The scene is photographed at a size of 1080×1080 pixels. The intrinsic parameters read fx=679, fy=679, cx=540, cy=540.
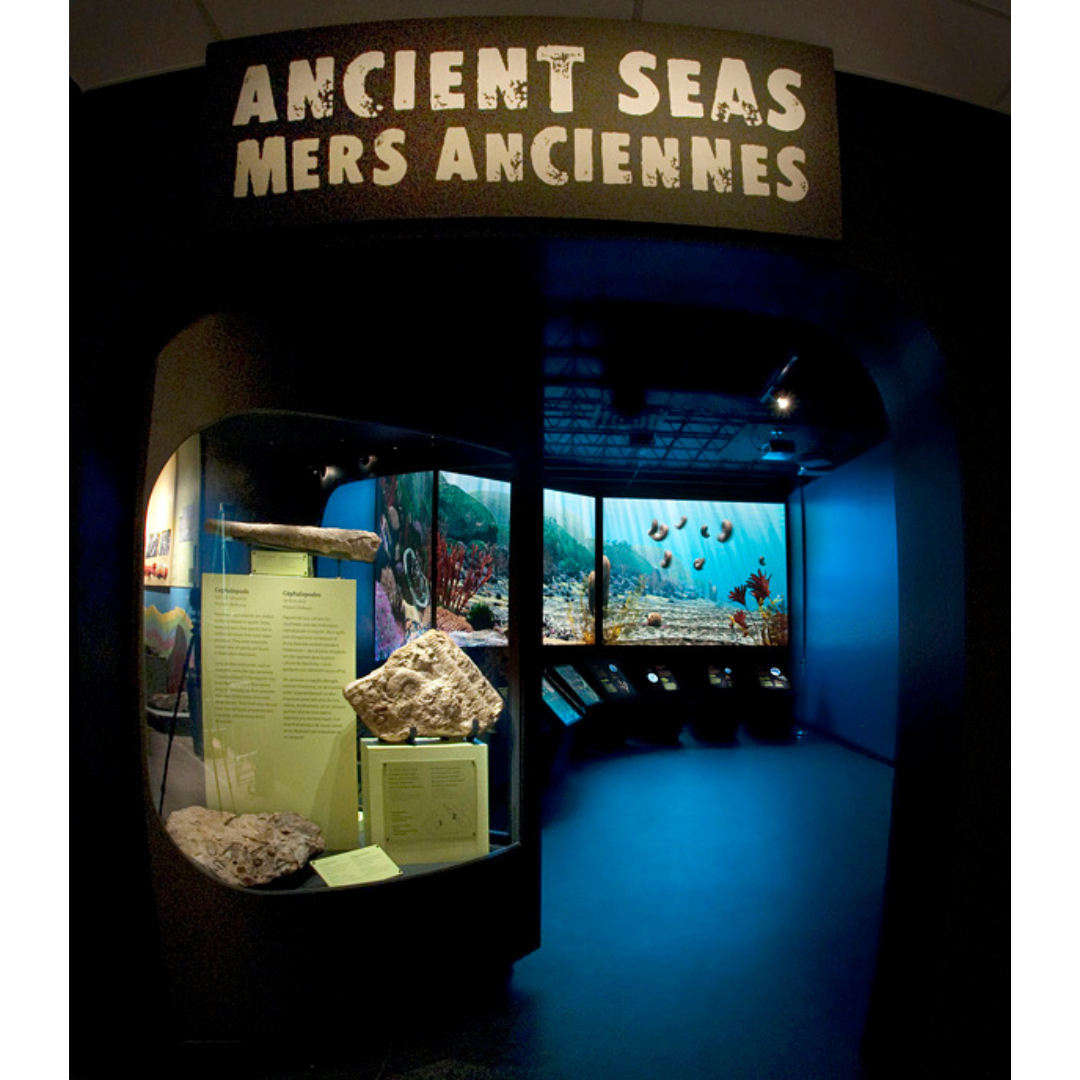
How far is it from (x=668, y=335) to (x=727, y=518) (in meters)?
3.52

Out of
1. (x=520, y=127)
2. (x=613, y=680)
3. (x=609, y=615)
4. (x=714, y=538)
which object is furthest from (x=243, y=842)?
(x=714, y=538)

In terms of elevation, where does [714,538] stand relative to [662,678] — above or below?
above

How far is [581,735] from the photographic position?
6.04m

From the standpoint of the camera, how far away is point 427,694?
2.23 metres

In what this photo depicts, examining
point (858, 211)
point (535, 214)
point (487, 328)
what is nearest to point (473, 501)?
point (487, 328)

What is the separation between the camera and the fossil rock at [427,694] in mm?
2160

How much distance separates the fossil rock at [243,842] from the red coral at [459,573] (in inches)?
33.1

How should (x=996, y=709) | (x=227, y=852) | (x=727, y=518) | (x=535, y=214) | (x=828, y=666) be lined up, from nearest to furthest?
(x=535, y=214)
(x=996, y=709)
(x=227, y=852)
(x=828, y=666)
(x=727, y=518)

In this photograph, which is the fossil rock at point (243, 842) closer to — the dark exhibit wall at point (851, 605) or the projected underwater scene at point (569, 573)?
the dark exhibit wall at point (851, 605)

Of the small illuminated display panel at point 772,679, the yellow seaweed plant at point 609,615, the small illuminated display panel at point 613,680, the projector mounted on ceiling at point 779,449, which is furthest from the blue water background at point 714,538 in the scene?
the small illuminated display panel at point 613,680

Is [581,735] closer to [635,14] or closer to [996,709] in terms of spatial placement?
[996,709]

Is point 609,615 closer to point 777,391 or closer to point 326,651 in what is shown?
point 777,391

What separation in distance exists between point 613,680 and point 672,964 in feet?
14.0

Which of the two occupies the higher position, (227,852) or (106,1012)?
(227,852)
